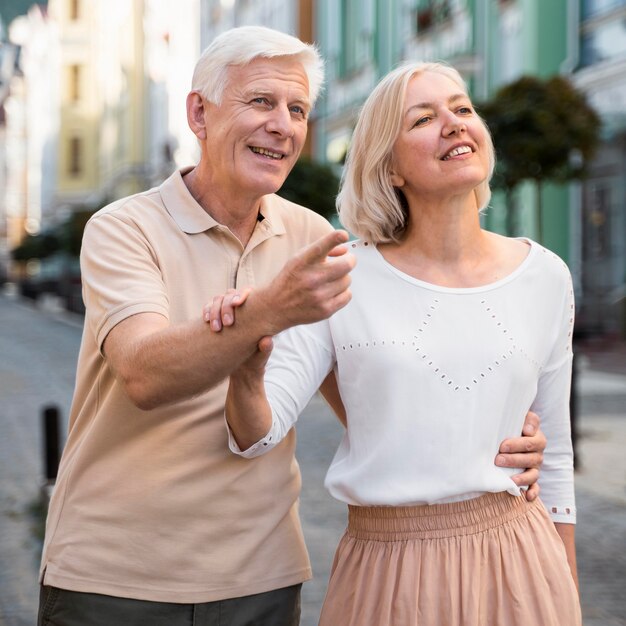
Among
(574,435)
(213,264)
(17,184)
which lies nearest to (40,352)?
(574,435)

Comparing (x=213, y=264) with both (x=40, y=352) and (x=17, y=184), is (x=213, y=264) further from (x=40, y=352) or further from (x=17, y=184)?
(x=17, y=184)

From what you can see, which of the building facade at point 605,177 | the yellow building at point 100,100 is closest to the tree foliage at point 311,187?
the building facade at point 605,177

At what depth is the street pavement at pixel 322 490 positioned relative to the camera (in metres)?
5.50

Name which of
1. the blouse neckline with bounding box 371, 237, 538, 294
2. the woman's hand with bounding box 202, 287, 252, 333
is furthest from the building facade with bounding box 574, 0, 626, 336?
Result: the woman's hand with bounding box 202, 287, 252, 333

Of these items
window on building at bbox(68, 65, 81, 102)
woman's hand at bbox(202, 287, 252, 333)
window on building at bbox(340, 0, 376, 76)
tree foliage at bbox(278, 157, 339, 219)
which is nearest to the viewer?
woman's hand at bbox(202, 287, 252, 333)

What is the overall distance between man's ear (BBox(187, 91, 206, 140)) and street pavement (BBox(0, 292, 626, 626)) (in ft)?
10.3

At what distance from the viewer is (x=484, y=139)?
242 centimetres

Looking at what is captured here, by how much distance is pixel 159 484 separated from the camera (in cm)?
221

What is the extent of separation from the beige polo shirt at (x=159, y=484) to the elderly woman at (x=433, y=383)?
0.36 feet

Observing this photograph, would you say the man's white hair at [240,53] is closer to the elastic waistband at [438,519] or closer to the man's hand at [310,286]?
the man's hand at [310,286]

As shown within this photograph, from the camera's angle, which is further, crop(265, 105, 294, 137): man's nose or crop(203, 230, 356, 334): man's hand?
crop(265, 105, 294, 137): man's nose

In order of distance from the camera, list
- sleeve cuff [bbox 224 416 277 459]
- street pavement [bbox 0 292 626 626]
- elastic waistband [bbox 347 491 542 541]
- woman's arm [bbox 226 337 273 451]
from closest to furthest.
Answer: woman's arm [bbox 226 337 273 451] → sleeve cuff [bbox 224 416 277 459] → elastic waistband [bbox 347 491 542 541] → street pavement [bbox 0 292 626 626]

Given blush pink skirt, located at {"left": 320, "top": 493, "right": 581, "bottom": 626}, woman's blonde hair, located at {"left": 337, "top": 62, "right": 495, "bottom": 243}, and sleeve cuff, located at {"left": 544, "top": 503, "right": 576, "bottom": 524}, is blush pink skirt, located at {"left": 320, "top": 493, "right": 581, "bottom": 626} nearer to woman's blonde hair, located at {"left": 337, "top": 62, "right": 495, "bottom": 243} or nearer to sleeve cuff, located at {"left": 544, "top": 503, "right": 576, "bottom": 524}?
sleeve cuff, located at {"left": 544, "top": 503, "right": 576, "bottom": 524}

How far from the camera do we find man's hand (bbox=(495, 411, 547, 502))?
7.53 feet
